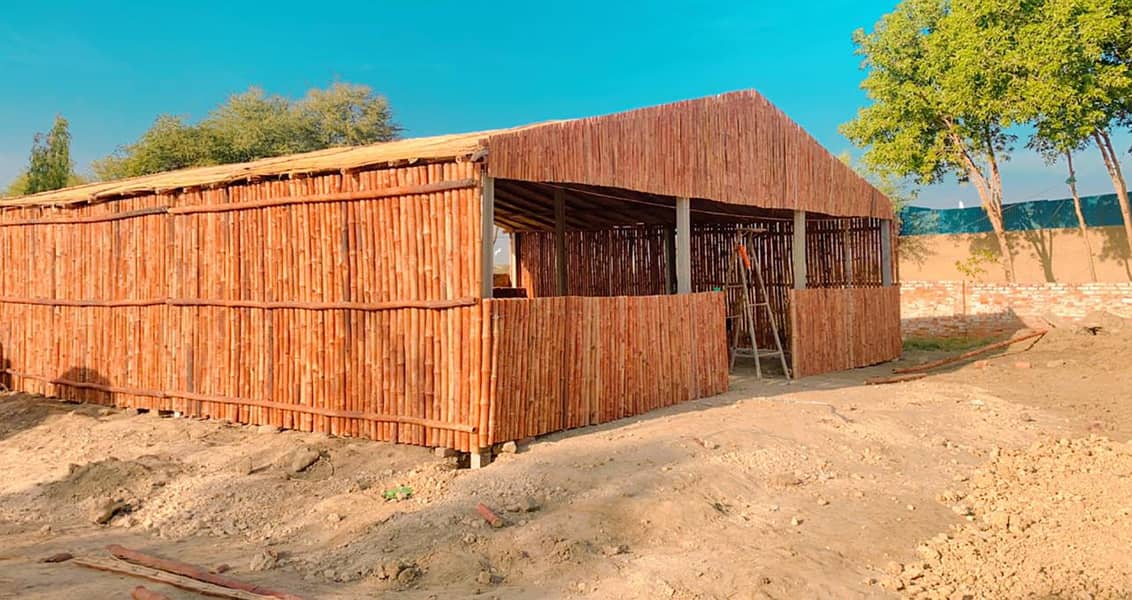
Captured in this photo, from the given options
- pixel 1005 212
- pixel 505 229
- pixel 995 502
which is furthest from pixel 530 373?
pixel 1005 212

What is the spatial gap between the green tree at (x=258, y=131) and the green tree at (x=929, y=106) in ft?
61.2

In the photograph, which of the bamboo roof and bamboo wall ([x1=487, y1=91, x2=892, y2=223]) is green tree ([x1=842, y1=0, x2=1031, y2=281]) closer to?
bamboo wall ([x1=487, y1=91, x2=892, y2=223])

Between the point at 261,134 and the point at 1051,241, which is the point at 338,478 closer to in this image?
the point at 1051,241

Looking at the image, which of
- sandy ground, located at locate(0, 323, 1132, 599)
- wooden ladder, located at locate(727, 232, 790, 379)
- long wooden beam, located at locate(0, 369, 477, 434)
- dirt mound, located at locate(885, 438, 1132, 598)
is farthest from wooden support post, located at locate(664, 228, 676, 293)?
long wooden beam, located at locate(0, 369, 477, 434)

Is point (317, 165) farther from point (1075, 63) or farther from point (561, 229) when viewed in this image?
point (1075, 63)

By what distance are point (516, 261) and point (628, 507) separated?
10381 millimetres

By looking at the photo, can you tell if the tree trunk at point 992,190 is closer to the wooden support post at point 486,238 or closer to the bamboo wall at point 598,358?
the bamboo wall at point 598,358

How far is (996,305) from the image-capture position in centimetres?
1712

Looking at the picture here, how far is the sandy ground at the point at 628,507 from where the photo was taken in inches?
174

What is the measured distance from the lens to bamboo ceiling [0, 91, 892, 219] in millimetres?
7176

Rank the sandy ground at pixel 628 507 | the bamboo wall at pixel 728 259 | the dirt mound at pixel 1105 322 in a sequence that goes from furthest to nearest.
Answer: the dirt mound at pixel 1105 322 → the bamboo wall at pixel 728 259 → the sandy ground at pixel 628 507

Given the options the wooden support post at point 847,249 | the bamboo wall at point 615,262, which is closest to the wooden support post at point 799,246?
the wooden support post at point 847,249

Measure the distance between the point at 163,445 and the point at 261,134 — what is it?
71.7ft

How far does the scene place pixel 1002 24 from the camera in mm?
18078
